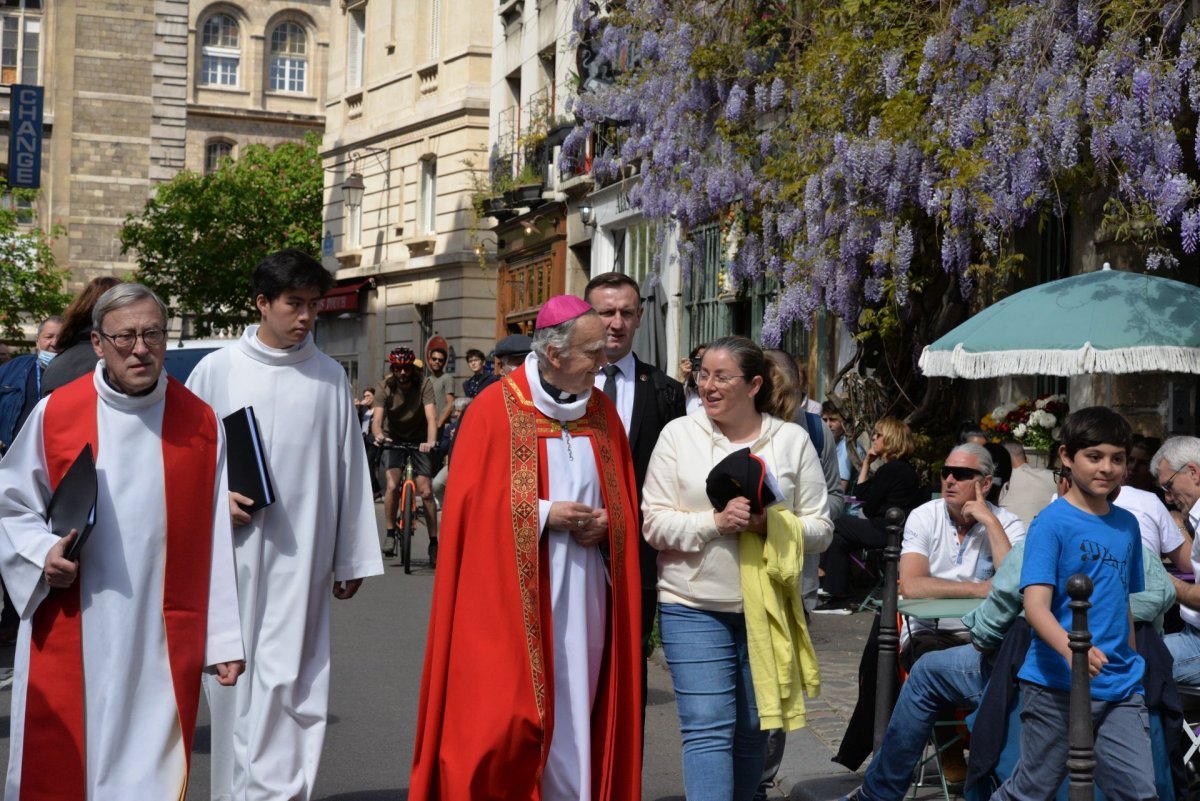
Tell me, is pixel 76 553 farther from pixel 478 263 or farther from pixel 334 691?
pixel 478 263

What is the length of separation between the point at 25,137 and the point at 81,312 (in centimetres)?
4038

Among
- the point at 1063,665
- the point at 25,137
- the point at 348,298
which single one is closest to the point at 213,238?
the point at 25,137

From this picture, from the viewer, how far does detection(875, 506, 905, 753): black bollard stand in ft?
24.0

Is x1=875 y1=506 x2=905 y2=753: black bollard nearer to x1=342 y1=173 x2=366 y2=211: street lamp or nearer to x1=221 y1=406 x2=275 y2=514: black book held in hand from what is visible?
x1=221 y1=406 x2=275 y2=514: black book held in hand

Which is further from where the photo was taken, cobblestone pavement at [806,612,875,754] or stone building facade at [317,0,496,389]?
stone building facade at [317,0,496,389]

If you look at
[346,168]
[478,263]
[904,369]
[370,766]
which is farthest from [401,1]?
[370,766]

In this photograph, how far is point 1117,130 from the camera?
1141 cm

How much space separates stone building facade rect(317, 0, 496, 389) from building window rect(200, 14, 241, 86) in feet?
93.3

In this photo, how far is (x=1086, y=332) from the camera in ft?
34.0

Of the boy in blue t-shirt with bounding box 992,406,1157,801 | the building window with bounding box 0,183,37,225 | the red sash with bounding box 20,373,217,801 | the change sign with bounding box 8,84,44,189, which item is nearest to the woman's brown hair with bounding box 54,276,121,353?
the red sash with bounding box 20,373,217,801

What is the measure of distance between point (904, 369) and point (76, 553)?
1279 cm

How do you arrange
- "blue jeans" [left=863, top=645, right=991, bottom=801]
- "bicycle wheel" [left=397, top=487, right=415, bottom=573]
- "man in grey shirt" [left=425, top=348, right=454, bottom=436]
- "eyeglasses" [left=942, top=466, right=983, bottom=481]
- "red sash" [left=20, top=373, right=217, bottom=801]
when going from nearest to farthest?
"red sash" [left=20, top=373, right=217, bottom=801] → "blue jeans" [left=863, top=645, right=991, bottom=801] → "eyeglasses" [left=942, top=466, right=983, bottom=481] → "bicycle wheel" [left=397, top=487, right=415, bottom=573] → "man in grey shirt" [left=425, top=348, right=454, bottom=436]

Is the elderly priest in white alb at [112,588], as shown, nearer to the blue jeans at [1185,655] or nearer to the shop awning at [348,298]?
the blue jeans at [1185,655]

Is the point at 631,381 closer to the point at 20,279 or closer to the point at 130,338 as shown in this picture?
the point at 130,338
